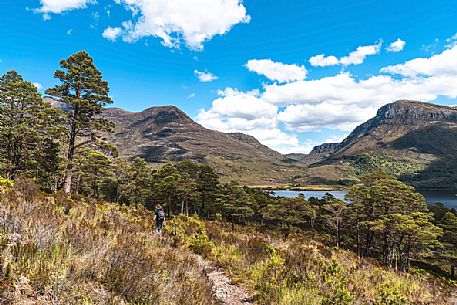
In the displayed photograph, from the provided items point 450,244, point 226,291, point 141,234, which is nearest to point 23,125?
point 141,234

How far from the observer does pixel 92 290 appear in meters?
3.61

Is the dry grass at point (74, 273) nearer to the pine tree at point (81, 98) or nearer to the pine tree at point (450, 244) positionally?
the pine tree at point (81, 98)

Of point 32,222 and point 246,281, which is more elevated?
point 32,222

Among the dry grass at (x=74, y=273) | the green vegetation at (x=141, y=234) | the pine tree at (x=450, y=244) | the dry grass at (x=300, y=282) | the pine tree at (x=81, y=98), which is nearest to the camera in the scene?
the dry grass at (x=74, y=273)

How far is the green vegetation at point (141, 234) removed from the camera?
3.95 metres

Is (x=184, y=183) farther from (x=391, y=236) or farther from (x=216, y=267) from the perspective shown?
(x=216, y=267)

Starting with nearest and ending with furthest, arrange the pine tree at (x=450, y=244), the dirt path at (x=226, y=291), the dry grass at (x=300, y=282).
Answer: the dry grass at (x=300, y=282) → the dirt path at (x=226, y=291) → the pine tree at (x=450, y=244)

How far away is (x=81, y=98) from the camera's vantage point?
2106 cm

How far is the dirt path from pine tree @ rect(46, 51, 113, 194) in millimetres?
16191

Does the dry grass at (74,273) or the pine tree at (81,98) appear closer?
the dry grass at (74,273)

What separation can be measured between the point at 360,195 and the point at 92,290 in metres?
30.9

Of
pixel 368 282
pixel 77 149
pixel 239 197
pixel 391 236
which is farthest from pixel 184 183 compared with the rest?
pixel 368 282

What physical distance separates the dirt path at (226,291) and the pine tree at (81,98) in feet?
53.1

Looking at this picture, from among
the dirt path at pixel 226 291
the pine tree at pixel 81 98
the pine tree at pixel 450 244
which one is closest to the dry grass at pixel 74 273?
the dirt path at pixel 226 291
